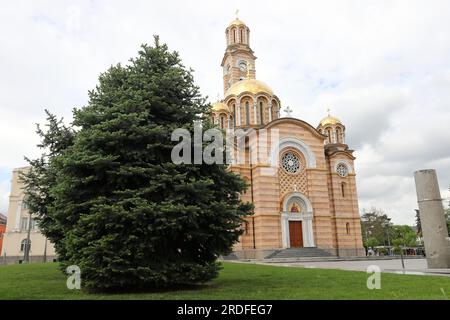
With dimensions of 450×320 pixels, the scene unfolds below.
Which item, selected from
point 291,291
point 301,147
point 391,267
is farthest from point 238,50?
point 291,291

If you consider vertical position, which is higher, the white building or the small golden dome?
the small golden dome

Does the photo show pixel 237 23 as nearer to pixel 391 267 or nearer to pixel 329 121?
pixel 329 121

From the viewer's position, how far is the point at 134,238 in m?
8.63

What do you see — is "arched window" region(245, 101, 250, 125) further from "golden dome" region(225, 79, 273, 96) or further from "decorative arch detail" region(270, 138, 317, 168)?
"decorative arch detail" region(270, 138, 317, 168)

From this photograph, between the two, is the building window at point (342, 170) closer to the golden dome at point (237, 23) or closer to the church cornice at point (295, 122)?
the church cornice at point (295, 122)

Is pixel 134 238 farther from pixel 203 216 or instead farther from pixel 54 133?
pixel 54 133

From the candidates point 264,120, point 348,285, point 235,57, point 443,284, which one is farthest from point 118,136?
point 235,57

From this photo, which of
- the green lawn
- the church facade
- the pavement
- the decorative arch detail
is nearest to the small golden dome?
the church facade

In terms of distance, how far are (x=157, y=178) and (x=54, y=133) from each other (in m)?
6.55

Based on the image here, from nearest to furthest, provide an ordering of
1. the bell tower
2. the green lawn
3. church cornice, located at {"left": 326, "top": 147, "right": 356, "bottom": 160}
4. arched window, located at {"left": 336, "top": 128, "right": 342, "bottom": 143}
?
the green lawn
church cornice, located at {"left": 326, "top": 147, "right": 356, "bottom": 160}
arched window, located at {"left": 336, "top": 128, "right": 342, "bottom": 143}
the bell tower

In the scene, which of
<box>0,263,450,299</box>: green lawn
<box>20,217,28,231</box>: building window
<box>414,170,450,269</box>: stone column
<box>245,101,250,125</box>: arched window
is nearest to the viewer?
<box>0,263,450,299</box>: green lawn

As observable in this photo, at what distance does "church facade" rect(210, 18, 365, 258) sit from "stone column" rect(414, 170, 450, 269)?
43.3 ft

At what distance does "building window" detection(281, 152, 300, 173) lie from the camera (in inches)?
1187

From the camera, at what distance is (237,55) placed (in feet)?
132
